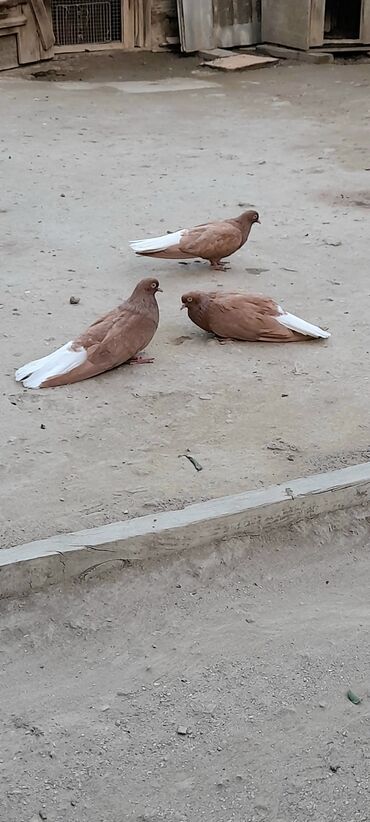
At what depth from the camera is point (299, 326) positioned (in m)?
4.86

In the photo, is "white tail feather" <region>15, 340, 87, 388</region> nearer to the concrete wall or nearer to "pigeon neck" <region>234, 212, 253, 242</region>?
"pigeon neck" <region>234, 212, 253, 242</region>

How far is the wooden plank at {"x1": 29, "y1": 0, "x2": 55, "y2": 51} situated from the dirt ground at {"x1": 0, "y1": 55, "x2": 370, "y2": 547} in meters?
1.08

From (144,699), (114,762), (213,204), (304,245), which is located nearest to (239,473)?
(144,699)

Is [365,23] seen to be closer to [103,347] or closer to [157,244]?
[157,244]

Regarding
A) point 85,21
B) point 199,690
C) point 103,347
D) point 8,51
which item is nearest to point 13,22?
point 8,51

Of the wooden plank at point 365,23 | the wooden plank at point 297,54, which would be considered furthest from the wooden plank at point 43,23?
the wooden plank at point 365,23

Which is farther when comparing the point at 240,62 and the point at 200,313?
the point at 240,62

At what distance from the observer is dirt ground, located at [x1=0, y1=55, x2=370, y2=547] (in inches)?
152

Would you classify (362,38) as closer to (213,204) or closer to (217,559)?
(213,204)

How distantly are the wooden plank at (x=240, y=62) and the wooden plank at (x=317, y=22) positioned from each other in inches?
20.8

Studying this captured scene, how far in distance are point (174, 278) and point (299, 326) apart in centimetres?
116

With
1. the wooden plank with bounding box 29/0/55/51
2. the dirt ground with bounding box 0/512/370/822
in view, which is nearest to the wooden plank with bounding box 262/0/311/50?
the wooden plank with bounding box 29/0/55/51

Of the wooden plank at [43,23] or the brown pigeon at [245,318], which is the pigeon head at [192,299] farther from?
the wooden plank at [43,23]

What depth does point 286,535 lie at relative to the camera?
358 cm
